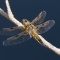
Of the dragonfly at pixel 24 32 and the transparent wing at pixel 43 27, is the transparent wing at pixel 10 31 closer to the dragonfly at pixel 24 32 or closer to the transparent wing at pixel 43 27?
the dragonfly at pixel 24 32

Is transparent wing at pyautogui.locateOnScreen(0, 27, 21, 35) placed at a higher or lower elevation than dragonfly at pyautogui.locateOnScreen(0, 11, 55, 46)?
higher

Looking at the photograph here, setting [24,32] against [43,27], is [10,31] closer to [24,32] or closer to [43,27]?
[24,32]

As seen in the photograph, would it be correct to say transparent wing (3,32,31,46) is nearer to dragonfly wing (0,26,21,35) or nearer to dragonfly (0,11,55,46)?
dragonfly (0,11,55,46)

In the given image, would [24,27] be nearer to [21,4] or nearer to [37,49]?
[37,49]

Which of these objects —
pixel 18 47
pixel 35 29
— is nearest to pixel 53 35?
pixel 18 47

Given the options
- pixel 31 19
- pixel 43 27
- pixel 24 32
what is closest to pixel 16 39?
pixel 24 32

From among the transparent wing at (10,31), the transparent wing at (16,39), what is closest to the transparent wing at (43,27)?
the transparent wing at (16,39)

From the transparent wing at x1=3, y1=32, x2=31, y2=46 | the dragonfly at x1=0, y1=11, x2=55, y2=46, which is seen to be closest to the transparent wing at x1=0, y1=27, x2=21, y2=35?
the dragonfly at x1=0, y1=11, x2=55, y2=46

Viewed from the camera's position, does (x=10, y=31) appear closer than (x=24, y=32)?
No
